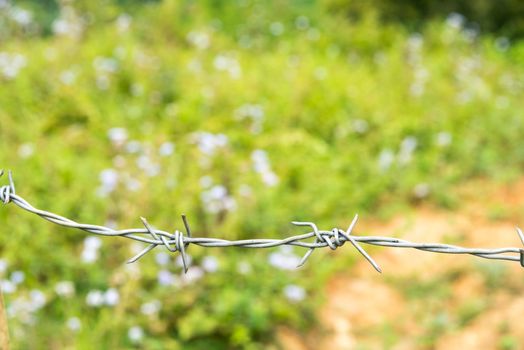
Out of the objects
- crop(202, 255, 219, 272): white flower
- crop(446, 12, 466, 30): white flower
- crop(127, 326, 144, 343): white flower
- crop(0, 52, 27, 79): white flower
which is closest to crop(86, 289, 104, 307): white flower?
crop(127, 326, 144, 343): white flower

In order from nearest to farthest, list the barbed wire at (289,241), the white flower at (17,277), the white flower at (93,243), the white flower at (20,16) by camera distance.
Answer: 1. the barbed wire at (289,241)
2. the white flower at (17,277)
3. the white flower at (93,243)
4. the white flower at (20,16)

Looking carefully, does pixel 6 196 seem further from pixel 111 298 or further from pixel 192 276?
pixel 192 276

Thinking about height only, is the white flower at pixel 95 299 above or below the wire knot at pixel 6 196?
above

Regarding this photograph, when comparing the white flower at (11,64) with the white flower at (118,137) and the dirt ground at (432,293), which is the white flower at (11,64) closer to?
the white flower at (118,137)

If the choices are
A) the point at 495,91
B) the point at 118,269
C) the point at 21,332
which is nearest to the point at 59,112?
the point at 118,269

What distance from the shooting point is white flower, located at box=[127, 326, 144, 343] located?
2.70 m

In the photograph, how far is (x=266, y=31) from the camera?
270 inches

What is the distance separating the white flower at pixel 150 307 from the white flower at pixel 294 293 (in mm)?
582

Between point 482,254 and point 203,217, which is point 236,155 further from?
point 482,254

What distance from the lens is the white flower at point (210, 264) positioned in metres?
3.04

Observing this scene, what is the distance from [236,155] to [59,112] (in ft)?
4.48

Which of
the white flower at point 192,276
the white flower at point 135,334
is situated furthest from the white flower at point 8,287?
the white flower at point 192,276

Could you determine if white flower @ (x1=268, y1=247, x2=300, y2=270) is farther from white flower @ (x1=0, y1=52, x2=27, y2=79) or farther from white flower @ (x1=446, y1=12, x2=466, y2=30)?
white flower @ (x1=446, y1=12, x2=466, y2=30)

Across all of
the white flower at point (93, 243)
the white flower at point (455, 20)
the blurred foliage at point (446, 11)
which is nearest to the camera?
the white flower at point (93, 243)
